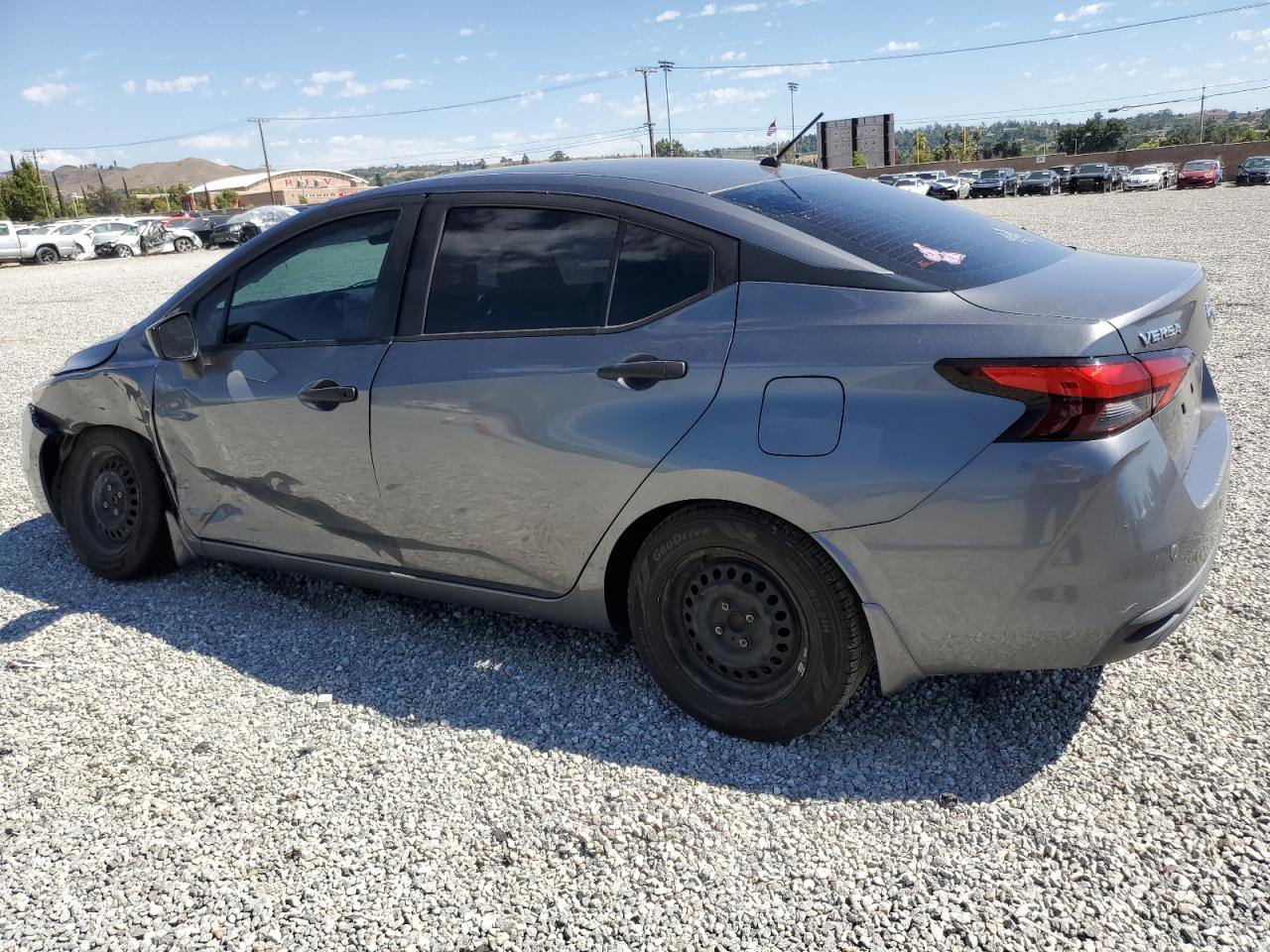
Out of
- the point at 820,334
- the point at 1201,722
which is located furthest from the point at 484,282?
the point at 1201,722

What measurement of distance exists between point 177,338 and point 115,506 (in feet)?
3.48

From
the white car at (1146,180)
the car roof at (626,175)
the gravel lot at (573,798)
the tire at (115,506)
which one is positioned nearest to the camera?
the gravel lot at (573,798)

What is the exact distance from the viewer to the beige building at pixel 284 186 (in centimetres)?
10919

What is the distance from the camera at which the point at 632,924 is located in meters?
2.25

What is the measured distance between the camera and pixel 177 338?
12.4ft

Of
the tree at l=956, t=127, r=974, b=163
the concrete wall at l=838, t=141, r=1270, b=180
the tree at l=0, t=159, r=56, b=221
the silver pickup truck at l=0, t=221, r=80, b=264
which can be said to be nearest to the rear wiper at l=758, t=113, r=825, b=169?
the silver pickup truck at l=0, t=221, r=80, b=264

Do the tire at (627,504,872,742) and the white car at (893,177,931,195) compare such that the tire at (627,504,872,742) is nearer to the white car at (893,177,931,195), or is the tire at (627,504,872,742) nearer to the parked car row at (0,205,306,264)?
the parked car row at (0,205,306,264)

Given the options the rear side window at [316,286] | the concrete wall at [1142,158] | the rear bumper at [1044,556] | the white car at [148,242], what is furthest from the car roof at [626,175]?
the concrete wall at [1142,158]

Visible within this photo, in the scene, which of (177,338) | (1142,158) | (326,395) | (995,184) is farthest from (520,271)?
(1142,158)

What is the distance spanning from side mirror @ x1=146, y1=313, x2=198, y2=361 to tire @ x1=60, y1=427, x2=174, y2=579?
0.56m

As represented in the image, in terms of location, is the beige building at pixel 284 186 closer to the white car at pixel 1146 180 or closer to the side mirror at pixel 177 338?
the white car at pixel 1146 180

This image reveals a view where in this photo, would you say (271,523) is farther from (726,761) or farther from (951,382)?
(951,382)

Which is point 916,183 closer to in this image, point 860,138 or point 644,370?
point 860,138

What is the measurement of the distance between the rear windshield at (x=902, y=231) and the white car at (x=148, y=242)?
1556 inches
